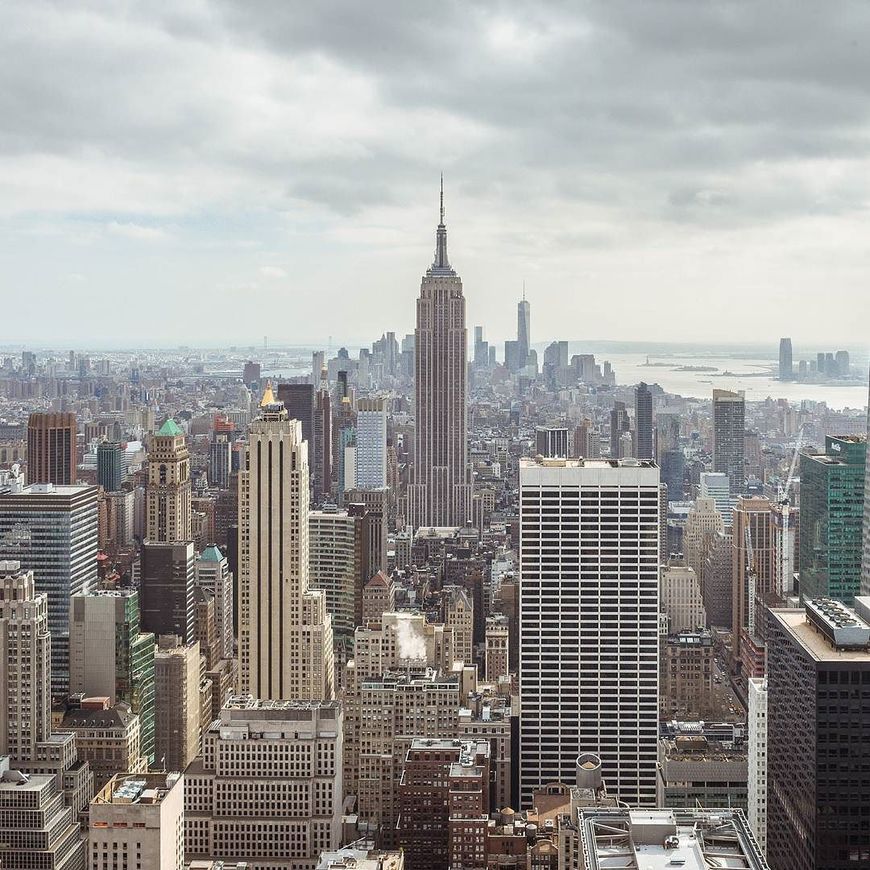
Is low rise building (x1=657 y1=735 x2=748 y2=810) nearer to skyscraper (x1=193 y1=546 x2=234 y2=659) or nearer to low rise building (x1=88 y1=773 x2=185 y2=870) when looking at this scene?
low rise building (x1=88 y1=773 x2=185 y2=870)

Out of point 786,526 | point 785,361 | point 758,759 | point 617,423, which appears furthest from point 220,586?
point 758,759

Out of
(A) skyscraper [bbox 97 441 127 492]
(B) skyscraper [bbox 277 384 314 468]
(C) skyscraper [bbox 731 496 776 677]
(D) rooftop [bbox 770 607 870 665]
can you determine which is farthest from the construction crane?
(A) skyscraper [bbox 97 441 127 492]

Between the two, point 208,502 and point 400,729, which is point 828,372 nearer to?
point 400,729

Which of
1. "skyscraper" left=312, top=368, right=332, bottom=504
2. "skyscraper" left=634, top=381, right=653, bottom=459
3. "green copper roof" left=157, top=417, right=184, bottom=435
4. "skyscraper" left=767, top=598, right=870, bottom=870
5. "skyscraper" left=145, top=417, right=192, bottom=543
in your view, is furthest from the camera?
"green copper roof" left=157, top=417, right=184, bottom=435

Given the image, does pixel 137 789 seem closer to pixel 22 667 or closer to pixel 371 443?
pixel 22 667

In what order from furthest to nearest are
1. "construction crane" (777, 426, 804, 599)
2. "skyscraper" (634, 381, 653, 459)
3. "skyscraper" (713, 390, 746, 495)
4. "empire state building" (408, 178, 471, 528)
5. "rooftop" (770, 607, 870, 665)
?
"empire state building" (408, 178, 471, 528)
"skyscraper" (634, 381, 653, 459)
"skyscraper" (713, 390, 746, 495)
"construction crane" (777, 426, 804, 599)
"rooftop" (770, 607, 870, 665)

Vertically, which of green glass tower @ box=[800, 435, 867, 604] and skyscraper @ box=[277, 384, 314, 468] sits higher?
skyscraper @ box=[277, 384, 314, 468]
